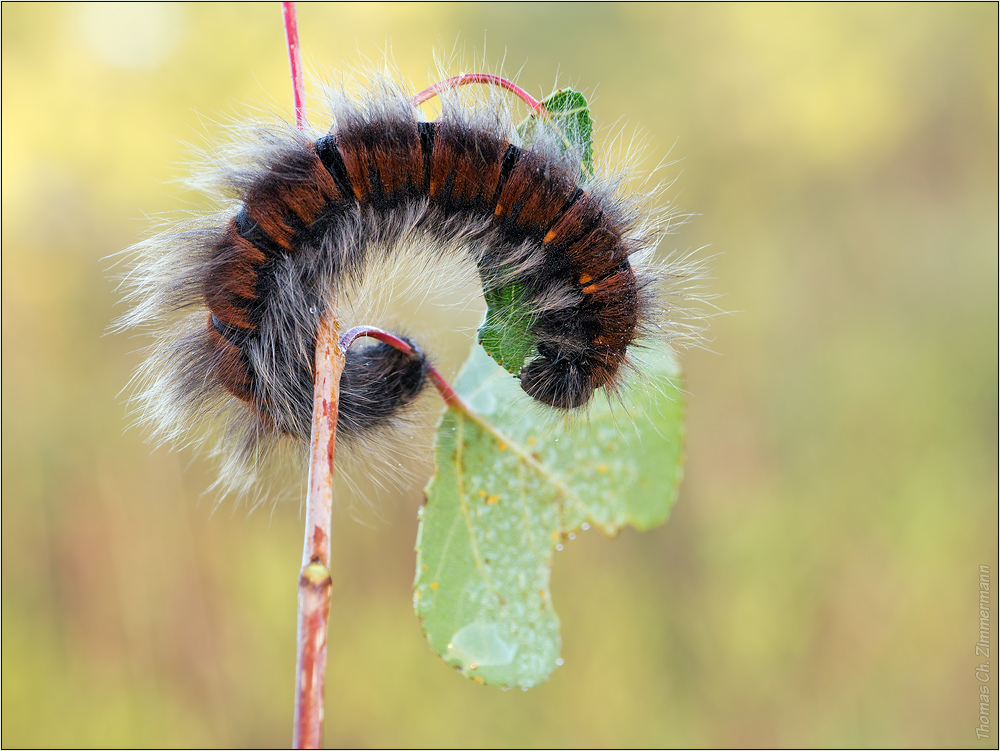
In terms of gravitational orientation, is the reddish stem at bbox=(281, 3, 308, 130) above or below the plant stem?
above

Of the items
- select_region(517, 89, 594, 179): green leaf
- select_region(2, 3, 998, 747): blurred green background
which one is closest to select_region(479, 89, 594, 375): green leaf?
select_region(517, 89, 594, 179): green leaf

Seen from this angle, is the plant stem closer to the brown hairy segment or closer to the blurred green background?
the brown hairy segment

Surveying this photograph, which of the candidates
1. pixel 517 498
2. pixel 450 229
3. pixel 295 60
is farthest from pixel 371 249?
pixel 517 498

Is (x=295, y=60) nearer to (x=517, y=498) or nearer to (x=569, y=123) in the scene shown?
(x=569, y=123)

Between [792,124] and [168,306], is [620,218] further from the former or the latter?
[792,124]

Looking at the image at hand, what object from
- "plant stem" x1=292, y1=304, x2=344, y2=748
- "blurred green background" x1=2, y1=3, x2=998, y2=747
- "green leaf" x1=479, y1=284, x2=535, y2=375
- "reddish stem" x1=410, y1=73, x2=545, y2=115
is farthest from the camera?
"blurred green background" x1=2, y1=3, x2=998, y2=747

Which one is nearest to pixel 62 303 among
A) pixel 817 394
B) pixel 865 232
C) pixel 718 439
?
pixel 718 439
